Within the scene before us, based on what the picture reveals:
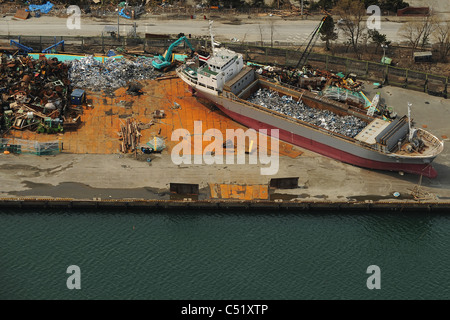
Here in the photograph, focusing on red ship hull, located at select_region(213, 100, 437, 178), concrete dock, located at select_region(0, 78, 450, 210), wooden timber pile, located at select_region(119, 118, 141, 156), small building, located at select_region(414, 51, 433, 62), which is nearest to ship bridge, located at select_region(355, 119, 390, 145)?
red ship hull, located at select_region(213, 100, 437, 178)

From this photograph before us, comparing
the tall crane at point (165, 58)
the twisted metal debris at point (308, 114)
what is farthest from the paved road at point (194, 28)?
the twisted metal debris at point (308, 114)

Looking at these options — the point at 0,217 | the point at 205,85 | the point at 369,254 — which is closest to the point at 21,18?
the point at 205,85

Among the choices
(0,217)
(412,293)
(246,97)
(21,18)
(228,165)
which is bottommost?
(412,293)

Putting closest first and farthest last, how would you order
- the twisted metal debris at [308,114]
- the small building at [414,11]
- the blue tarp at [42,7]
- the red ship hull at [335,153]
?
the red ship hull at [335,153]
the twisted metal debris at [308,114]
the blue tarp at [42,7]
the small building at [414,11]

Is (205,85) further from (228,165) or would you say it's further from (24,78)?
(24,78)

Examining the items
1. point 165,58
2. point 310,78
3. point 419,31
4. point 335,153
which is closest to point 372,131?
point 335,153

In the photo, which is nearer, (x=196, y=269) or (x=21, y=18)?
(x=196, y=269)

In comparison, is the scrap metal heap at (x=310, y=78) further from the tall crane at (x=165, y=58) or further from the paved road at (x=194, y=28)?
the paved road at (x=194, y=28)

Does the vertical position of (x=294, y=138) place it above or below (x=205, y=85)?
below
